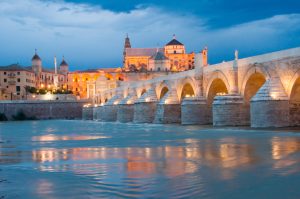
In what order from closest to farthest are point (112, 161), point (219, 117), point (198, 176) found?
point (198, 176)
point (112, 161)
point (219, 117)

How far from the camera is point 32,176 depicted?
31.8 feet

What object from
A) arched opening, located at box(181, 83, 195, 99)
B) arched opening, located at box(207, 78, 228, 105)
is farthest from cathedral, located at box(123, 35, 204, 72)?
arched opening, located at box(207, 78, 228, 105)

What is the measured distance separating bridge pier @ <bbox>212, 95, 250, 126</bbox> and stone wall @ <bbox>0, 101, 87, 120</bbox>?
50945 mm

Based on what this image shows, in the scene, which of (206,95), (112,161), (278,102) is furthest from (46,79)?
(112,161)

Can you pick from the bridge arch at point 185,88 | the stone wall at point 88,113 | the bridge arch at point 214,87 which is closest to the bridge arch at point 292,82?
the bridge arch at point 214,87

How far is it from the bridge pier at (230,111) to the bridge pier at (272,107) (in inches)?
161

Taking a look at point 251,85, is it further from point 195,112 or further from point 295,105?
point 195,112

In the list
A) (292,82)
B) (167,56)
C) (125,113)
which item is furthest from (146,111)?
(167,56)

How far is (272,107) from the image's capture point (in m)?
24.5

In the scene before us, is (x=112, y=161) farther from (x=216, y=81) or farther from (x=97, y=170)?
(x=216, y=81)

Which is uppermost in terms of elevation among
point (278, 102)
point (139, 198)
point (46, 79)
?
point (46, 79)

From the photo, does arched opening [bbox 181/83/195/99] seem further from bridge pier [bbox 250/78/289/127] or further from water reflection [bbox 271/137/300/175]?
water reflection [bbox 271/137/300/175]

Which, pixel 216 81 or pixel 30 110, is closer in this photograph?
pixel 216 81

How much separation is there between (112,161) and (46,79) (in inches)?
4059
